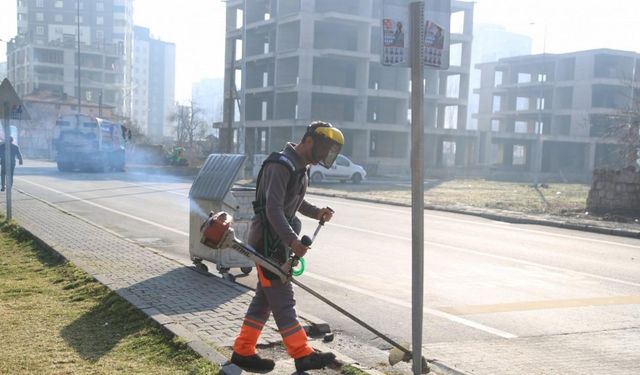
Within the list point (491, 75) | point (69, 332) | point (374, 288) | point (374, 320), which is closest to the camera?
point (69, 332)

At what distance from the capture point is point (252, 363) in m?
4.16

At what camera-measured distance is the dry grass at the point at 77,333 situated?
4230mm

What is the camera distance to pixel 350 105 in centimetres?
6138

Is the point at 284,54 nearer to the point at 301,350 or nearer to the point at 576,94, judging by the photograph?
the point at 576,94

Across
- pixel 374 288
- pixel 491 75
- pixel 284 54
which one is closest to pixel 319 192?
pixel 374 288

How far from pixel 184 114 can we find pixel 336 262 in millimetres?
73431

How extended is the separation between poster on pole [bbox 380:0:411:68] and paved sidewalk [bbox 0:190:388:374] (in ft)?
8.47

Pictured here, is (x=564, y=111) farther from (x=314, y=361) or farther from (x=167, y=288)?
(x=314, y=361)

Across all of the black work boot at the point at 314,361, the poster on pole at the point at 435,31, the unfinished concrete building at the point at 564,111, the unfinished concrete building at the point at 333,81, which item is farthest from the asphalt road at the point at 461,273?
the unfinished concrete building at the point at 564,111

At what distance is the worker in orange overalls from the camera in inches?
158

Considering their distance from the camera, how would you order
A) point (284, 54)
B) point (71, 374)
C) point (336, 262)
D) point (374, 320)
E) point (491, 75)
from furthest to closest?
1. point (491, 75)
2. point (284, 54)
3. point (336, 262)
4. point (374, 320)
5. point (71, 374)

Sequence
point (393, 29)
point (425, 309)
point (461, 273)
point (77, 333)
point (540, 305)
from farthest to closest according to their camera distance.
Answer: point (461, 273)
point (540, 305)
point (425, 309)
point (393, 29)
point (77, 333)

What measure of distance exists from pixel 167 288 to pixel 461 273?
4106mm

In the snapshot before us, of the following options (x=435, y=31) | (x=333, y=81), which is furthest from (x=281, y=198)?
(x=333, y=81)
